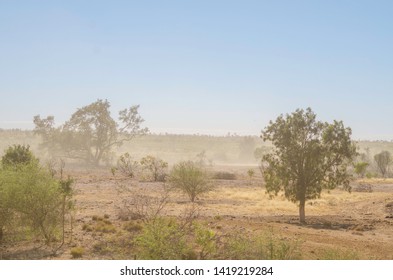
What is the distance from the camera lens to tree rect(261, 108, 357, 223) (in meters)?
27.3

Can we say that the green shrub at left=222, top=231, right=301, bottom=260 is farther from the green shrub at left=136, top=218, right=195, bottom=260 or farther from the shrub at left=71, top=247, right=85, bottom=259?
the shrub at left=71, top=247, right=85, bottom=259

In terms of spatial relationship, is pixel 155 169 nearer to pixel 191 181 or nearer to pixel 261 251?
pixel 191 181

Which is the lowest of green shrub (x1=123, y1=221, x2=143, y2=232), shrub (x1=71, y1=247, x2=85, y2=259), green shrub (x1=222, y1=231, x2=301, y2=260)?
shrub (x1=71, y1=247, x2=85, y2=259)

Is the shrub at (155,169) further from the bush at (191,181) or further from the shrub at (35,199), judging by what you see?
the shrub at (35,199)

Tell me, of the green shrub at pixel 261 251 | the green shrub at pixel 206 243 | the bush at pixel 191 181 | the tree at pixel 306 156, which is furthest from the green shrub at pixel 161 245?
the bush at pixel 191 181

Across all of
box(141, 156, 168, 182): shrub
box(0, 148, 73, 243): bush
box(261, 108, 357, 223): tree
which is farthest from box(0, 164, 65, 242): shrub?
box(141, 156, 168, 182): shrub

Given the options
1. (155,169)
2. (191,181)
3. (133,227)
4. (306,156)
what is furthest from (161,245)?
(155,169)

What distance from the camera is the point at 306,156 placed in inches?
1089

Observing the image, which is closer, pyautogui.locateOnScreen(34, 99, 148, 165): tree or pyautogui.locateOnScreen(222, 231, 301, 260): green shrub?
pyautogui.locateOnScreen(222, 231, 301, 260): green shrub

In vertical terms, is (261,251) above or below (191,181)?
below

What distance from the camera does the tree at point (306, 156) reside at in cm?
2728

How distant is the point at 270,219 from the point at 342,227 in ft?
14.6
